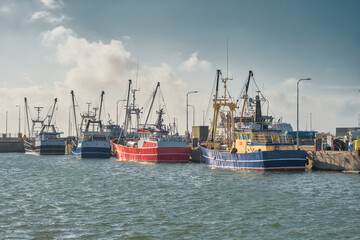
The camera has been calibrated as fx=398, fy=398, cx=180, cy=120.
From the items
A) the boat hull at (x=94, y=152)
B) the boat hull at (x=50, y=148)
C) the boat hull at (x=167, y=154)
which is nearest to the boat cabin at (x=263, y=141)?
the boat hull at (x=167, y=154)

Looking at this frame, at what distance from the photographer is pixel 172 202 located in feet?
92.4

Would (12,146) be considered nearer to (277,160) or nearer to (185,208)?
(277,160)

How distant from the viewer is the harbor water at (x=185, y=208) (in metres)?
19.8

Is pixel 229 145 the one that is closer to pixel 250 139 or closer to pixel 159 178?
pixel 250 139

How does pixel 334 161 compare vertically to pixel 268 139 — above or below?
below

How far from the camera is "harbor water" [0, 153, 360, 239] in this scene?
19.8 meters

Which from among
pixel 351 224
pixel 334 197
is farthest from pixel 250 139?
pixel 351 224

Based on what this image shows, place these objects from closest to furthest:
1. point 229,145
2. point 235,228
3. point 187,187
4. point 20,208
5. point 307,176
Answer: point 235,228 < point 20,208 < point 187,187 < point 307,176 < point 229,145

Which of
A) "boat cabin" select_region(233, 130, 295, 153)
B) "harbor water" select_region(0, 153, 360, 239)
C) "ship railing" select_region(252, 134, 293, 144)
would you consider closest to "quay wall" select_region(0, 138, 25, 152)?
"harbor water" select_region(0, 153, 360, 239)

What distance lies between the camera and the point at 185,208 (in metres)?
25.9

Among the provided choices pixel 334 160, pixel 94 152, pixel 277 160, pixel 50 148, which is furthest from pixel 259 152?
pixel 50 148

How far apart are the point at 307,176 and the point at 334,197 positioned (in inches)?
501

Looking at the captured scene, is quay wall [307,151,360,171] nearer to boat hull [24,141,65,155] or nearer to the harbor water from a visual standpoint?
the harbor water

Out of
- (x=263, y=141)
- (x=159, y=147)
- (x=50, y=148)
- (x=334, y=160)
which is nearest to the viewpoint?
(x=334, y=160)
